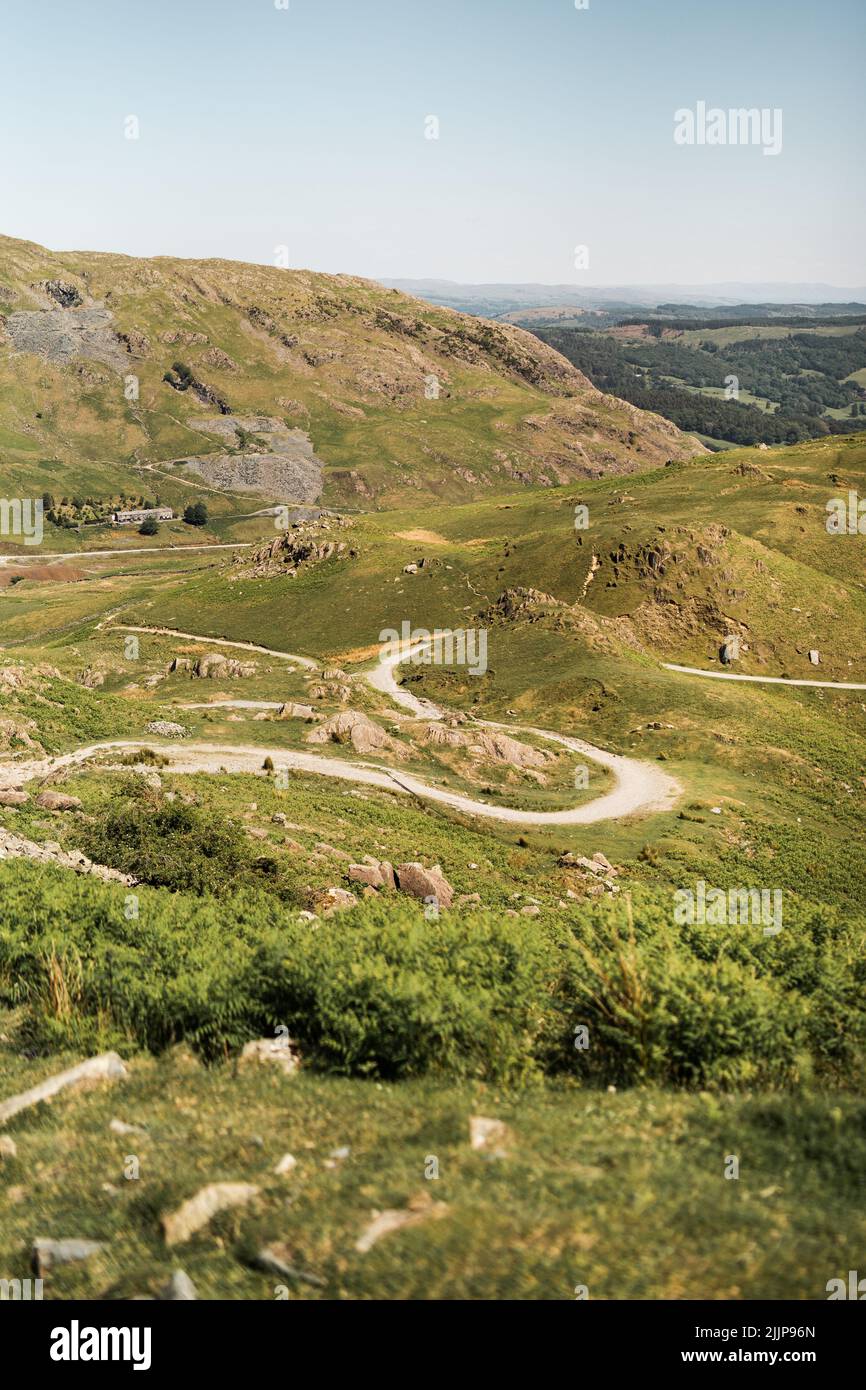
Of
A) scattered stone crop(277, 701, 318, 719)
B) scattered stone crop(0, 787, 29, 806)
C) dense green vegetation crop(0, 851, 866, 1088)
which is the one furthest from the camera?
scattered stone crop(277, 701, 318, 719)

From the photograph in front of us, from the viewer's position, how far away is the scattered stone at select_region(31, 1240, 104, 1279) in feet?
33.3

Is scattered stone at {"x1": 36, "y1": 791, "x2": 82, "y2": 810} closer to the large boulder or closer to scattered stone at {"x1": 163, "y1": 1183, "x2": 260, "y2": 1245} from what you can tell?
the large boulder

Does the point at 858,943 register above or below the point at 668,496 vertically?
below

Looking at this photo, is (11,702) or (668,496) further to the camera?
(668,496)

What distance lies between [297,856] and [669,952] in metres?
21.6

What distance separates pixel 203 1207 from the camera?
35.1ft

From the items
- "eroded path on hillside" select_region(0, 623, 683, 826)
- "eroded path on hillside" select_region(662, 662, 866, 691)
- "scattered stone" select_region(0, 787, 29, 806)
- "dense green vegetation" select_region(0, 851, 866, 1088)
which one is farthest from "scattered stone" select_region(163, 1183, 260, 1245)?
"eroded path on hillside" select_region(662, 662, 866, 691)

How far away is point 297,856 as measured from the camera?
3594 centimetres

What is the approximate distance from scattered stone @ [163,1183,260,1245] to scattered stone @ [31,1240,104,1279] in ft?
3.18

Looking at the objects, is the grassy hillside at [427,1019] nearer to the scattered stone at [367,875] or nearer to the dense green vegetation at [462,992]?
the dense green vegetation at [462,992]

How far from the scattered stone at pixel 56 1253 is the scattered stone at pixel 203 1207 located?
969mm

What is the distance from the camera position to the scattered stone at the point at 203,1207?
1038 centimetres
